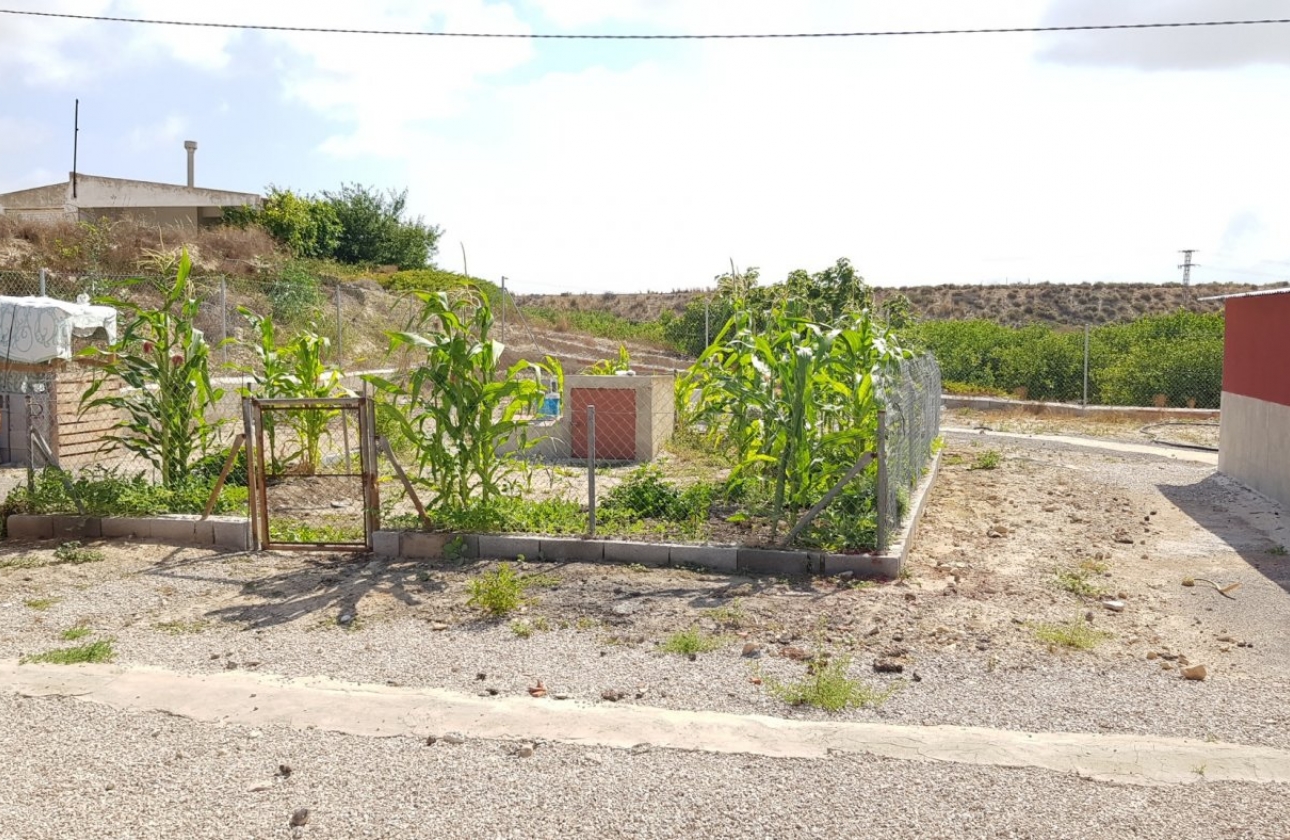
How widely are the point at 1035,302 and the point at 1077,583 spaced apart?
55.8 m

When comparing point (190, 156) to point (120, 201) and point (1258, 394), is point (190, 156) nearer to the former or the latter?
point (120, 201)

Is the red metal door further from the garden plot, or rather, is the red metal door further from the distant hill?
the distant hill

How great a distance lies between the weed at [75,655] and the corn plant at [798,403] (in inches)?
183

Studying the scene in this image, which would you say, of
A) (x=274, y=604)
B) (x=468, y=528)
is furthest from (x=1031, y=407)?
(x=274, y=604)

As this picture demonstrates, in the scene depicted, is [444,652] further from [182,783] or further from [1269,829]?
[1269,829]

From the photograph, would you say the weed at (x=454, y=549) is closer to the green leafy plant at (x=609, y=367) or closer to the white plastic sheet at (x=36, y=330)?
the white plastic sheet at (x=36, y=330)

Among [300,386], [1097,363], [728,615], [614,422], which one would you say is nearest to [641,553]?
[728,615]

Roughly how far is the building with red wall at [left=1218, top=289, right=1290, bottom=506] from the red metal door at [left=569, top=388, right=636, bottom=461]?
298 inches

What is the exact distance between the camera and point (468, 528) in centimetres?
834

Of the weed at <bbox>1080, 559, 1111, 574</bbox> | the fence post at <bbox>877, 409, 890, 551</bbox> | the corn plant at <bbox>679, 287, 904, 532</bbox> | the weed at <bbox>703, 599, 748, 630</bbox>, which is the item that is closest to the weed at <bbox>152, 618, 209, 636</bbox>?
the weed at <bbox>703, 599, 748, 630</bbox>

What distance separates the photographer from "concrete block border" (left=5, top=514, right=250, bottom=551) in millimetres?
8781

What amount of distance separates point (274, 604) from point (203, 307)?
1902cm

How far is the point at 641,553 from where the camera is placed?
7.96 m

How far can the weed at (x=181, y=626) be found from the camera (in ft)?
21.4
